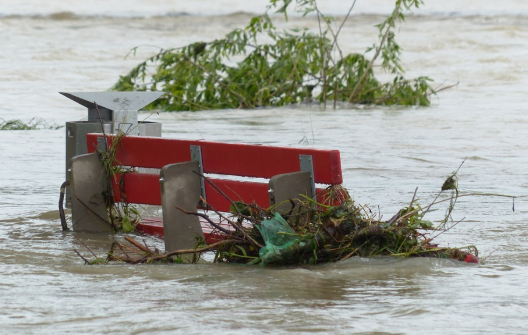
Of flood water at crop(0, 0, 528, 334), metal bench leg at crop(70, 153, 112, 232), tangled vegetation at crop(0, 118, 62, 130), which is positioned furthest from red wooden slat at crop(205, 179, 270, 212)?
tangled vegetation at crop(0, 118, 62, 130)

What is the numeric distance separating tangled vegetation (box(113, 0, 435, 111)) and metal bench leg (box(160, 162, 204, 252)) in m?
9.37

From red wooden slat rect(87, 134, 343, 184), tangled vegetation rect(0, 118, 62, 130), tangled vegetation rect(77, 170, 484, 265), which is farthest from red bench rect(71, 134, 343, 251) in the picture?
tangled vegetation rect(0, 118, 62, 130)

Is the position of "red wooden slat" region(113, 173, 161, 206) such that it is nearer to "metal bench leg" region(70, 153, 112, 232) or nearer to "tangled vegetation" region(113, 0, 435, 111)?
"metal bench leg" region(70, 153, 112, 232)

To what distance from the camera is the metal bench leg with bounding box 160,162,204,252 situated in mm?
5941

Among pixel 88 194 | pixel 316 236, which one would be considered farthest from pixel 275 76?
pixel 316 236

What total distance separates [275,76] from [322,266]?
438 inches

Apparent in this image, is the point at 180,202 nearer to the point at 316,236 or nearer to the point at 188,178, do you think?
the point at 188,178

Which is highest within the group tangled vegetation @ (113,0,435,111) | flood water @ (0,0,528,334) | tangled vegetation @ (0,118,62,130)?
tangled vegetation @ (113,0,435,111)

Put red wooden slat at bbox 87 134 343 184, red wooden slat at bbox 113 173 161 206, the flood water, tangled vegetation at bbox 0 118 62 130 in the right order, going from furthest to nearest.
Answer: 1. tangled vegetation at bbox 0 118 62 130
2. red wooden slat at bbox 113 173 161 206
3. red wooden slat at bbox 87 134 343 184
4. the flood water

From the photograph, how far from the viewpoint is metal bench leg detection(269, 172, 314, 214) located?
5.45 metres

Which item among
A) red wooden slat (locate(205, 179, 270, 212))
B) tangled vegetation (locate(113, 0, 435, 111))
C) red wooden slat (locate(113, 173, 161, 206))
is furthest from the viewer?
tangled vegetation (locate(113, 0, 435, 111))

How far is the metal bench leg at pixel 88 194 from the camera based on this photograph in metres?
6.77

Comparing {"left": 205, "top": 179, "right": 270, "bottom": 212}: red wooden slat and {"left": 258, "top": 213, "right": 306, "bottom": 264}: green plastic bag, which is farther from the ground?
{"left": 205, "top": 179, "right": 270, "bottom": 212}: red wooden slat

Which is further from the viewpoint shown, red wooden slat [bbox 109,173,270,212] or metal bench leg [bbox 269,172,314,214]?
red wooden slat [bbox 109,173,270,212]
